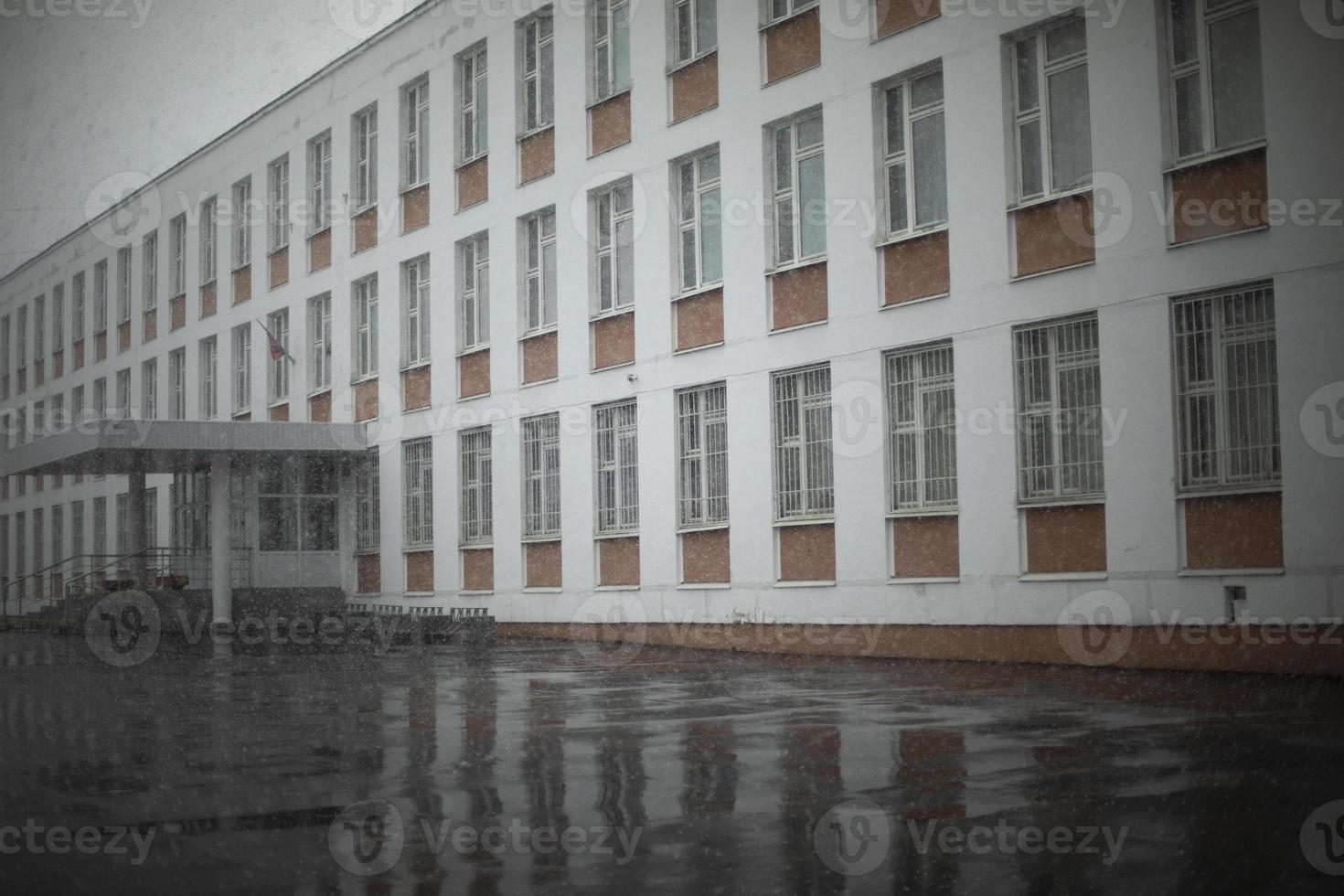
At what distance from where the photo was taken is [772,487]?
70.0 feet

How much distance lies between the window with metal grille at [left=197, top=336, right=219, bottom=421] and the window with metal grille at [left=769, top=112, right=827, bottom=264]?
79.8 ft

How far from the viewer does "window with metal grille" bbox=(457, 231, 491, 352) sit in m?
29.0

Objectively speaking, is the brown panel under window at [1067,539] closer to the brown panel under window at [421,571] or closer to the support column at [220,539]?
the brown panel under window at [421,571]

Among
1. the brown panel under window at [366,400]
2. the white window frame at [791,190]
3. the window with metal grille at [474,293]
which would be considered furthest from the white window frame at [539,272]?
the brown panel under window at [366,400]

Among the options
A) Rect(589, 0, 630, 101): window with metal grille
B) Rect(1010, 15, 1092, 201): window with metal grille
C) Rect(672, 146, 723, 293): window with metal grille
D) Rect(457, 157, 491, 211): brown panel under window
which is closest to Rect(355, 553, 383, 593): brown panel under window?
Rect(457, 157, 491, 211): brown panel under window

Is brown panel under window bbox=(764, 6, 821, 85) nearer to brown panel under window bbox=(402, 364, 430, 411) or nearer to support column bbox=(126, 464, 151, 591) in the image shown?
brown panel under window bbox=(402, 364, 430, 411)

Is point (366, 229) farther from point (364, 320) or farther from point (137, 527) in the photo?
point (137, 527)

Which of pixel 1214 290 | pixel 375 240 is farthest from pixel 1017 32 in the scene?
pixel 375 240

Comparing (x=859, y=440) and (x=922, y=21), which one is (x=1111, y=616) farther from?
(x=922, y=21)

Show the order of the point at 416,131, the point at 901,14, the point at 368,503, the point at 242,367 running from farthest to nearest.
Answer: the point at 242,367 < the point at 368,503 < the point at 416,131 < the point at 901,14

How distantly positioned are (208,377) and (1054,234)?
30.5 metres

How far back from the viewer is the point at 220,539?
29.0 metres

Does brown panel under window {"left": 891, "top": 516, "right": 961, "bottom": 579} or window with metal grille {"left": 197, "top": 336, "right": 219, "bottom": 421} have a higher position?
window with metal grille {"left": 197, "top": 336, "right": 219, "bottom": 421}

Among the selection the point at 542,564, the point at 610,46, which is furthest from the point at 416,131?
the point at 542,564
